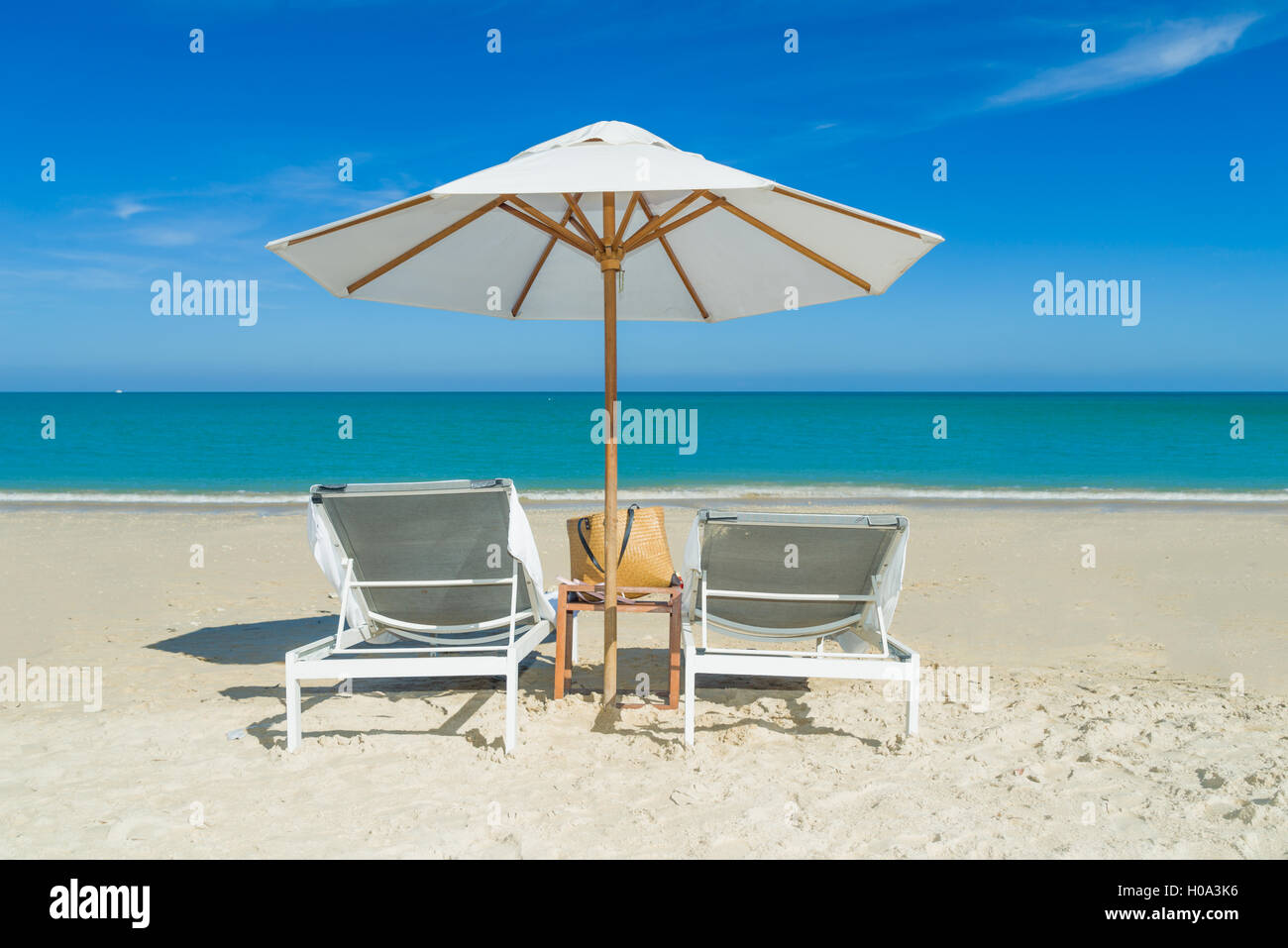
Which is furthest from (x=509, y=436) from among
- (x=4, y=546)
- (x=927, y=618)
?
(x=927, y=618)

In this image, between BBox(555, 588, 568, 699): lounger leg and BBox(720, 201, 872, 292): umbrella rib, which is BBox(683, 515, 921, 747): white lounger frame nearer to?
BBox(555, 588, 568, 699): lounger leg

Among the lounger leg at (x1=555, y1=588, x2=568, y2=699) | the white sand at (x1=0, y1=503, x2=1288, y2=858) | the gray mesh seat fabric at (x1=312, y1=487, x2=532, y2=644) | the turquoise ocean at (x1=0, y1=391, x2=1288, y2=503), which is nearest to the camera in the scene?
the white sand at (x1=0, y1=503, x2=1288, y2=858)

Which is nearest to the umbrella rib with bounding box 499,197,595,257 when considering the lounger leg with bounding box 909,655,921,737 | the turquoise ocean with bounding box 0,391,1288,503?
the lounger leg with bounding box 909,655,921,737

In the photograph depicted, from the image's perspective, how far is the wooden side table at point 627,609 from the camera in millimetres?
4164

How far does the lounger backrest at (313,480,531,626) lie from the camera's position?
3.95 metres

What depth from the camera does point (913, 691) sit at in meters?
3.68

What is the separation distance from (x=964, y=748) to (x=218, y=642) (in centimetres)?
442

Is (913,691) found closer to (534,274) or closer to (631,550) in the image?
(631,550)

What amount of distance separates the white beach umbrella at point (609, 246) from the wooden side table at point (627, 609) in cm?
17

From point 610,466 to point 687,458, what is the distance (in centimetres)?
2324

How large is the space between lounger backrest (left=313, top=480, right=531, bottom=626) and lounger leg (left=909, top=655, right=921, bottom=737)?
1.78 m

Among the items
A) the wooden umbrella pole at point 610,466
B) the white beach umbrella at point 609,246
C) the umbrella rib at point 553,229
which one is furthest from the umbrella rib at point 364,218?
the wooden umbrella pole at point 610,466

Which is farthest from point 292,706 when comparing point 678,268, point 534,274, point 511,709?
point 678,268

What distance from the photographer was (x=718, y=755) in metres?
3.53
